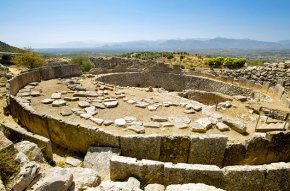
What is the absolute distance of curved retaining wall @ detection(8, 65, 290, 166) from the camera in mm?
6410

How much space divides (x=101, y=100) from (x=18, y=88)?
18.6 ft

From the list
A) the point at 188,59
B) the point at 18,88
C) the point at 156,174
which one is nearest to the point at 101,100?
the point at 18,88

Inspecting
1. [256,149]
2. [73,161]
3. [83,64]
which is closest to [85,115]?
[73,161]

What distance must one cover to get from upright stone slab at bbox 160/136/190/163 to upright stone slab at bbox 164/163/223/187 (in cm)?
147

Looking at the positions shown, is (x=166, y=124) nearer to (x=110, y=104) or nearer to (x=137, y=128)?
(x=137, y=128)

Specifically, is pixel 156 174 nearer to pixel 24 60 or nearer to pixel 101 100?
pixel 101 100

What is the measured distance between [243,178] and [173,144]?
2.16m

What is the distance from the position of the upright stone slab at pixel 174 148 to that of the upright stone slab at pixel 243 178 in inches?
66.3

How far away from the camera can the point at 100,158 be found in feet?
20.7

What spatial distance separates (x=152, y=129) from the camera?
8305mm

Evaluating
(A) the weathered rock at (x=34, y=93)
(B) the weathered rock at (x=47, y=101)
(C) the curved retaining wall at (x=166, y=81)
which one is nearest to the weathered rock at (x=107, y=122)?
(B) the weathered rock at (x=47, y=101)

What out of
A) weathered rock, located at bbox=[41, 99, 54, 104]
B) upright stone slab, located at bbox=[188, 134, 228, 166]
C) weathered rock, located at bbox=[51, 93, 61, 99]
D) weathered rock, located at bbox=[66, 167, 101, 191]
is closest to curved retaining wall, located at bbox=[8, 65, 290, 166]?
upright stone slab, located at bbox=[188, 134, 228, 166]

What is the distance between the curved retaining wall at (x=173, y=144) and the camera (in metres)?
6.41

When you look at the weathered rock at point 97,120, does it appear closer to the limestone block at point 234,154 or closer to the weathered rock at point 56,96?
the weathered rock at point 56,96
